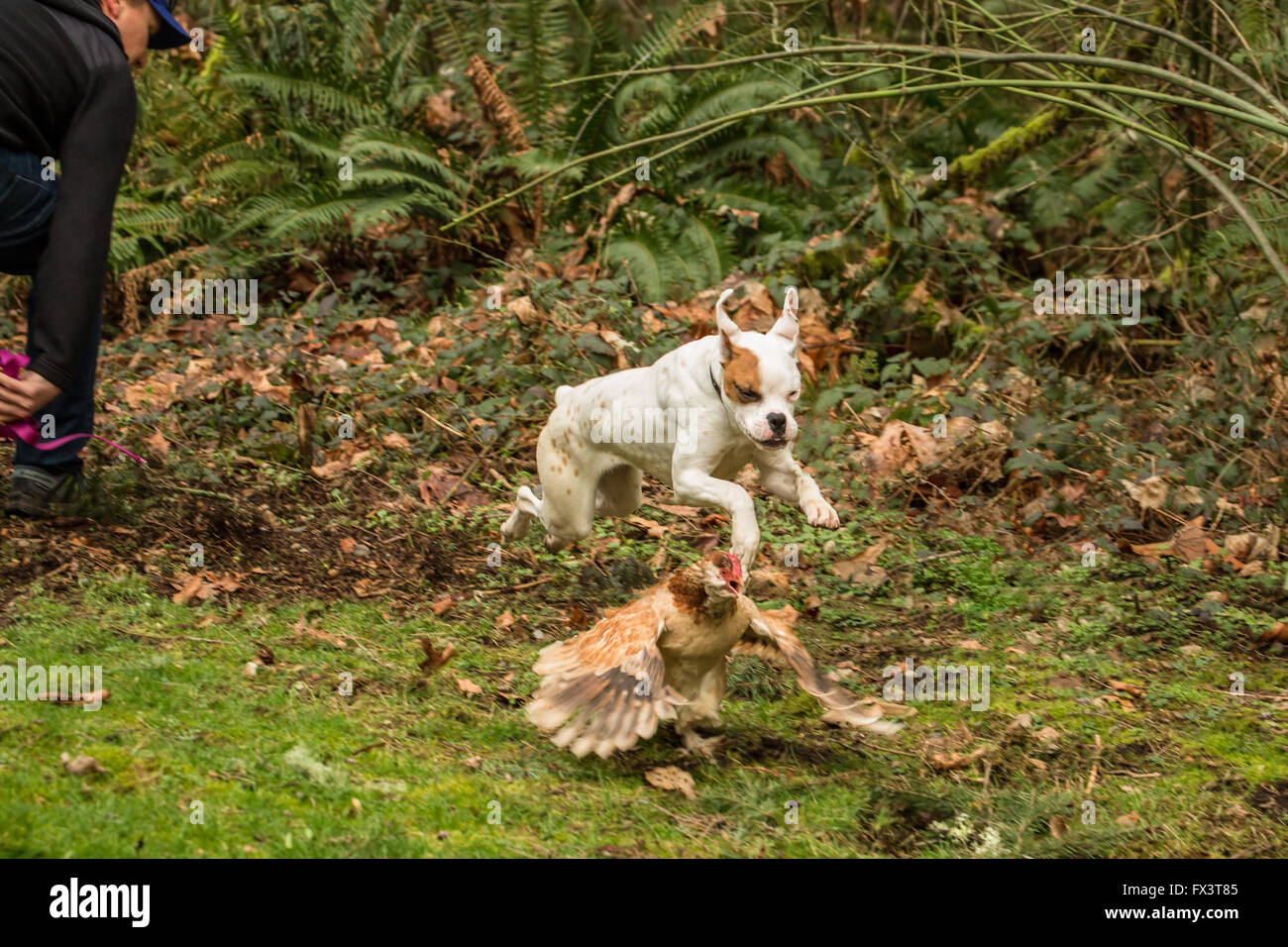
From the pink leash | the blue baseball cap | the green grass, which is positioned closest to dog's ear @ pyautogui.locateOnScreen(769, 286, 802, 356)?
the green grass

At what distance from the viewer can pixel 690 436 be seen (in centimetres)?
495

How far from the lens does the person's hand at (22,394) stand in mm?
4918

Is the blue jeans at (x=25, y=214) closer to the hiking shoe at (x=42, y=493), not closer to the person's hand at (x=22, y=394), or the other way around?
the person's hand at (x=22, y=394)

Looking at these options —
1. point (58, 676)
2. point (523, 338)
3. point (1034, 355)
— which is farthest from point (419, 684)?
point (1034, 355)

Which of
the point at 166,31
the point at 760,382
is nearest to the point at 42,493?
the point at 166,31

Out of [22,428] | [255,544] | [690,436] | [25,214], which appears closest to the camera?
[690,436]

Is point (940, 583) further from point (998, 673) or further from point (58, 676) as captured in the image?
point (58, 676)

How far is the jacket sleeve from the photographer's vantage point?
196 inches

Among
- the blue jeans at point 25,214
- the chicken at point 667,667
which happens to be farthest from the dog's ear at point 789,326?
the blue jeans at point 25,214

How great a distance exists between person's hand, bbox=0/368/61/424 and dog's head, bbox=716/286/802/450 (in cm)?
277

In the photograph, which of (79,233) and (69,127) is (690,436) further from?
(69,127)

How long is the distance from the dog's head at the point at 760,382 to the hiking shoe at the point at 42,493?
3643mm

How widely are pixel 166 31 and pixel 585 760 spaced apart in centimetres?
400

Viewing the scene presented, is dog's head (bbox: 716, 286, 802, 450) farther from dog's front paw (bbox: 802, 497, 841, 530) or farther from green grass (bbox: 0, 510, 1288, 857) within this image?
green grass (bbox: 0, 510, 1288, 857)
